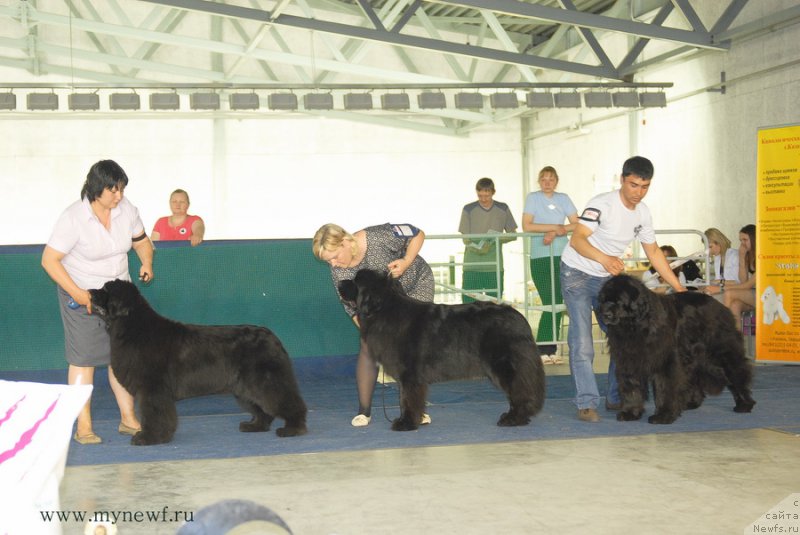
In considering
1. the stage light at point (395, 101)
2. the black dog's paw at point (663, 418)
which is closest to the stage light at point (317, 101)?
the stage light at point (395, 101)

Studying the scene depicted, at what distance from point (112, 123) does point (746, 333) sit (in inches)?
566

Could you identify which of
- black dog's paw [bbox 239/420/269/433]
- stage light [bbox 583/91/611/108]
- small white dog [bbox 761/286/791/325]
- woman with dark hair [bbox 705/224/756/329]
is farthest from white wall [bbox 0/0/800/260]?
black dog's paw [bbox 239/420/269/433]

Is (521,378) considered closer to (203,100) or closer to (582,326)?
(582,326)

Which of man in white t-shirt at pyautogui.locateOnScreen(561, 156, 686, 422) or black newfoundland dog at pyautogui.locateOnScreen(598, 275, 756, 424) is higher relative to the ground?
man in white t-shirt at pyautogui.locateOnScreen(561, 156, 686, 422)

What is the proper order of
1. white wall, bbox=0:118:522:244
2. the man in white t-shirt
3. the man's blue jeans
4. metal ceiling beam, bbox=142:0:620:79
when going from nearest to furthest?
the man in white t-shirt → the man's blue jeans → metal ceiling beam, bbox=142:0:620:79 → white wall, bbox=0:118:522:244

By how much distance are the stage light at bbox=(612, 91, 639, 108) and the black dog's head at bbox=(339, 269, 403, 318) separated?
9.62 metres

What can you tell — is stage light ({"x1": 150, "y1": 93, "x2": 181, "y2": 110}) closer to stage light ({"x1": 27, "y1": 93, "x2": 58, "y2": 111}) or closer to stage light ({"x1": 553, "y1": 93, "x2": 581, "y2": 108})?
stage light ({"x1": 27, "y1": 93, "x2": 58, "y2": 111})

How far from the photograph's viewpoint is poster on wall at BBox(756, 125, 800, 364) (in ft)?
27.3

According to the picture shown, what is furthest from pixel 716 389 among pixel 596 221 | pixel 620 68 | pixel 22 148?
pixel 22 148

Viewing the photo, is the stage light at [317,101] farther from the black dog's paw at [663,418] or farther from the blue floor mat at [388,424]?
the black dog's paw at [663,418]

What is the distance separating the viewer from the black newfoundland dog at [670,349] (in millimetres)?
5160

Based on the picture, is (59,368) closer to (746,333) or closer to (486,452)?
(486,452)

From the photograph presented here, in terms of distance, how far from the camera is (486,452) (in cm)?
464

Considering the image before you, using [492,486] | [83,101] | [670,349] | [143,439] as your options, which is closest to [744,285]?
[670,349]
